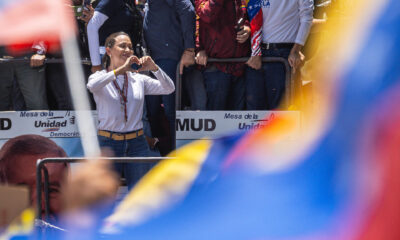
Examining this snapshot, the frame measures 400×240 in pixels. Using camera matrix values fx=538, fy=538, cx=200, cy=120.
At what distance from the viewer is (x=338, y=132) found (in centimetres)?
249

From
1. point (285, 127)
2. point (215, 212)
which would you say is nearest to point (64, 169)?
point (215, 212)

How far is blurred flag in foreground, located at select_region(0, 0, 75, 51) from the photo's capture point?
4.76m

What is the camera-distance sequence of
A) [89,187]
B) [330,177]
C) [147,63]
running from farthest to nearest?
[147,63] < [89,187] < [330,177]

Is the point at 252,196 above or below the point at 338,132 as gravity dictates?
below

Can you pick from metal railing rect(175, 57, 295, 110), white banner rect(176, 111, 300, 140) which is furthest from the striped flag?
white banner rect(176, 111, 300, 140)

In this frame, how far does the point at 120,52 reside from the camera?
15.1 ft

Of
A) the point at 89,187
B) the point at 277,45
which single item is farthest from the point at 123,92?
the point at 277,45

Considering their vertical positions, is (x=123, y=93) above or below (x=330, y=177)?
below

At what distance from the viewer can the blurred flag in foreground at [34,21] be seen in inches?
187

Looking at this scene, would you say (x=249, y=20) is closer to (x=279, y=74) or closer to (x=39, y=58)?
(x=279, y=74)

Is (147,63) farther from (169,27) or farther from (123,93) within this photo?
(169,27)

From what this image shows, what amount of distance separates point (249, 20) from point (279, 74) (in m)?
0.60

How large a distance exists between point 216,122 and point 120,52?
103cm

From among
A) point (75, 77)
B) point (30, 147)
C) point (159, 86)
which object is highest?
point (159, 86)
